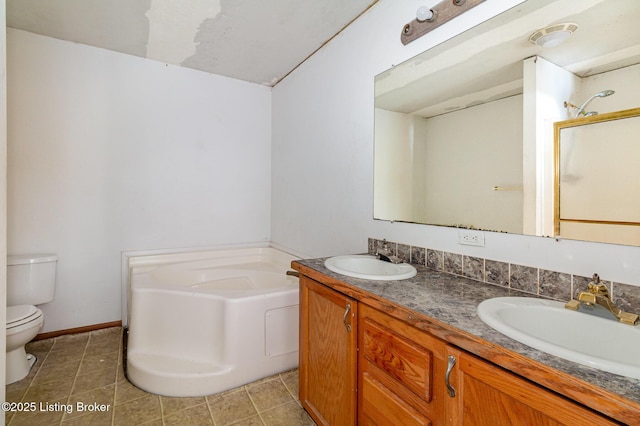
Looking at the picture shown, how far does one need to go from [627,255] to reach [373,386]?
36.8 inches

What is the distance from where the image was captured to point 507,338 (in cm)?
74

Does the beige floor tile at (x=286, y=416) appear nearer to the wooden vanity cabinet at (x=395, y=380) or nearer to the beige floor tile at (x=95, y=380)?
the wooden vanity cabinet at (x=395, y=380)

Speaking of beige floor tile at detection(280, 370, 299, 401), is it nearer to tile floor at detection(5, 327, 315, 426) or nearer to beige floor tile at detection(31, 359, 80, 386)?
tile floor at detection(5, 327, 315, 426)

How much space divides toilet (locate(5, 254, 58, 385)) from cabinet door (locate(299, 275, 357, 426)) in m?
1.73

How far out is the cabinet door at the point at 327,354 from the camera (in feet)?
4.01

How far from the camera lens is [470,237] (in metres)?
1.36

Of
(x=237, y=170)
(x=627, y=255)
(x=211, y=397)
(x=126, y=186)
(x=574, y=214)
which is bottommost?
(x=211, y=397)

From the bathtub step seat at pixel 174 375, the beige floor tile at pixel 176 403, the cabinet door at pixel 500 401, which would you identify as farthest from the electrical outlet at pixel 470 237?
the beige floor tile at pixel 176 403

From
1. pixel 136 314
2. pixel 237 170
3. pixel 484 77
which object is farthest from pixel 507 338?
pixel 237 170

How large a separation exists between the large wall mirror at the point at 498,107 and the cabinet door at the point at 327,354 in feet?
2.20

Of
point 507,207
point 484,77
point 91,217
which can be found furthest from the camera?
point 91,217

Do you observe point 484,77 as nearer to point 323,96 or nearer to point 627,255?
point 627,255

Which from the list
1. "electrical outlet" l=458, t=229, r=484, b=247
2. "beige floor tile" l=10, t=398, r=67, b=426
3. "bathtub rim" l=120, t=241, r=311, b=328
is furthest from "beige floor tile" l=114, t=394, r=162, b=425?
"electrical outlet" l=458, t=229, r=484, b=247

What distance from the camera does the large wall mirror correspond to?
1008mm
